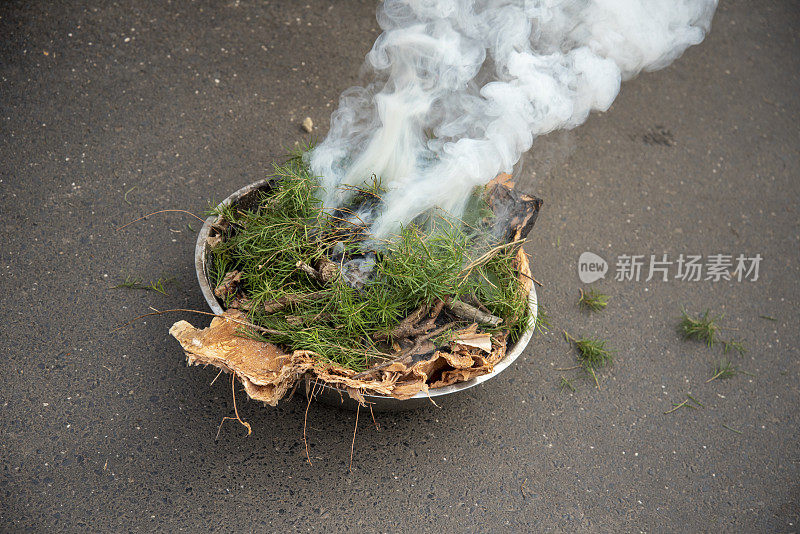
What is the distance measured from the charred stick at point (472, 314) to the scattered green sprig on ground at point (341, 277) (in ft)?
0.10

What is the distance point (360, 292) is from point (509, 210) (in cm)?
60

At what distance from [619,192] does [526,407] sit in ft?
4.61

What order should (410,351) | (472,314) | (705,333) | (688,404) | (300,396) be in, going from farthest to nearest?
(705,333) → (688,404) → (300,396) → (472,314) → (410,351)

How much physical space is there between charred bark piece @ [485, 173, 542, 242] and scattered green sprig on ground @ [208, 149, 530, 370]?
0.20 feet

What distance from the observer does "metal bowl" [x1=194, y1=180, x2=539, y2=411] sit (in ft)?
6.27

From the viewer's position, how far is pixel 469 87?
8.00 feet

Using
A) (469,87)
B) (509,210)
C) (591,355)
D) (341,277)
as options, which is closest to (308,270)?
(341,277)

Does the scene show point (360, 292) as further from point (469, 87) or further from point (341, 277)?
point (469, 87)

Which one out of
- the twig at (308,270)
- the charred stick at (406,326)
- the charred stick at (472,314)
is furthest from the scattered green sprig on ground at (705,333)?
the twig at (308,270)

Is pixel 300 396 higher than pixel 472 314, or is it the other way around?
pixel 472 314

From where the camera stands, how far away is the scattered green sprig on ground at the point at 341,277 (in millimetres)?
1979

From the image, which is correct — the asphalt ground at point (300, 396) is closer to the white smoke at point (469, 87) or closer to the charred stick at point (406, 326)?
the charred stick at point (406, 326)

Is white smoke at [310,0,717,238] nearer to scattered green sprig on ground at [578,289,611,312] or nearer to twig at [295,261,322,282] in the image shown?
twig at [295,261,322,282]

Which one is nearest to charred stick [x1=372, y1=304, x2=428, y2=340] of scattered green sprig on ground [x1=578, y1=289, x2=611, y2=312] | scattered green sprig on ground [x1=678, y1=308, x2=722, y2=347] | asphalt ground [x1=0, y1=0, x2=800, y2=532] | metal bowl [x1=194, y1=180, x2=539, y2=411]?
metal bowl [x1=194, y1=180, x2=539, y2=411]
